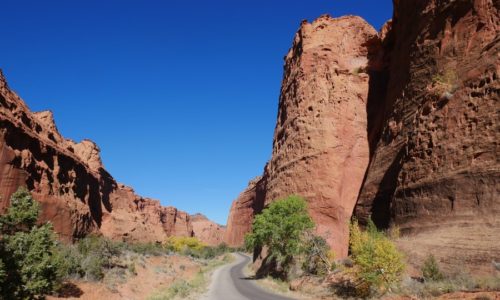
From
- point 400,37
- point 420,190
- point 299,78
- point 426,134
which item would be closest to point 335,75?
point 299,78

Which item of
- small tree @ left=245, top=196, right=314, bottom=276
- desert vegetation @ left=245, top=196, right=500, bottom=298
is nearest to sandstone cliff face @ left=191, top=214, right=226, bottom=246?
desert vegetation @ left=245, top=196, right=500, bottom=298

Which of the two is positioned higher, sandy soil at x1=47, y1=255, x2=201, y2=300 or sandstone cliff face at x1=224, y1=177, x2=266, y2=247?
sandstone cliff face at x1=224, y1=177, x2=266, y2=247

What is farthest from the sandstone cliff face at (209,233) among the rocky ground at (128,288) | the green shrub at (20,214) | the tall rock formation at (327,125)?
the green shrub at (20,214)

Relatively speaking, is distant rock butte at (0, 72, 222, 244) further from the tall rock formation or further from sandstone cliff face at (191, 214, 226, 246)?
sandstone cliff face at (191, 214, 226, 246)

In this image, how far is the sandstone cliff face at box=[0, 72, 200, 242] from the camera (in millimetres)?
35594

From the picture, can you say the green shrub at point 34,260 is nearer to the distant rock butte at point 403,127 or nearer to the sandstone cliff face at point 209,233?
the distant rock butte at point 403,127

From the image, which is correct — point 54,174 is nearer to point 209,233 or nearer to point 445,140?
point 445,140

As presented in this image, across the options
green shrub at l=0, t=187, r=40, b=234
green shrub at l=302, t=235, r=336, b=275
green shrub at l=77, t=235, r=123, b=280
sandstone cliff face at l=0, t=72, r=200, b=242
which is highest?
sandstone cliff face at l=0, t=72, r=200, b=242

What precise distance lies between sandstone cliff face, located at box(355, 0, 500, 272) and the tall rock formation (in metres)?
4.73

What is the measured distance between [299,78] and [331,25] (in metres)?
6.73

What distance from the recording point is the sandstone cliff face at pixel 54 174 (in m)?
35.6

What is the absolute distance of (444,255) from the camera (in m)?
17.0

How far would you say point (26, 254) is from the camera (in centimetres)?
1468

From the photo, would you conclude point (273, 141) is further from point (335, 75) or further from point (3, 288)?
point (3, 288)
